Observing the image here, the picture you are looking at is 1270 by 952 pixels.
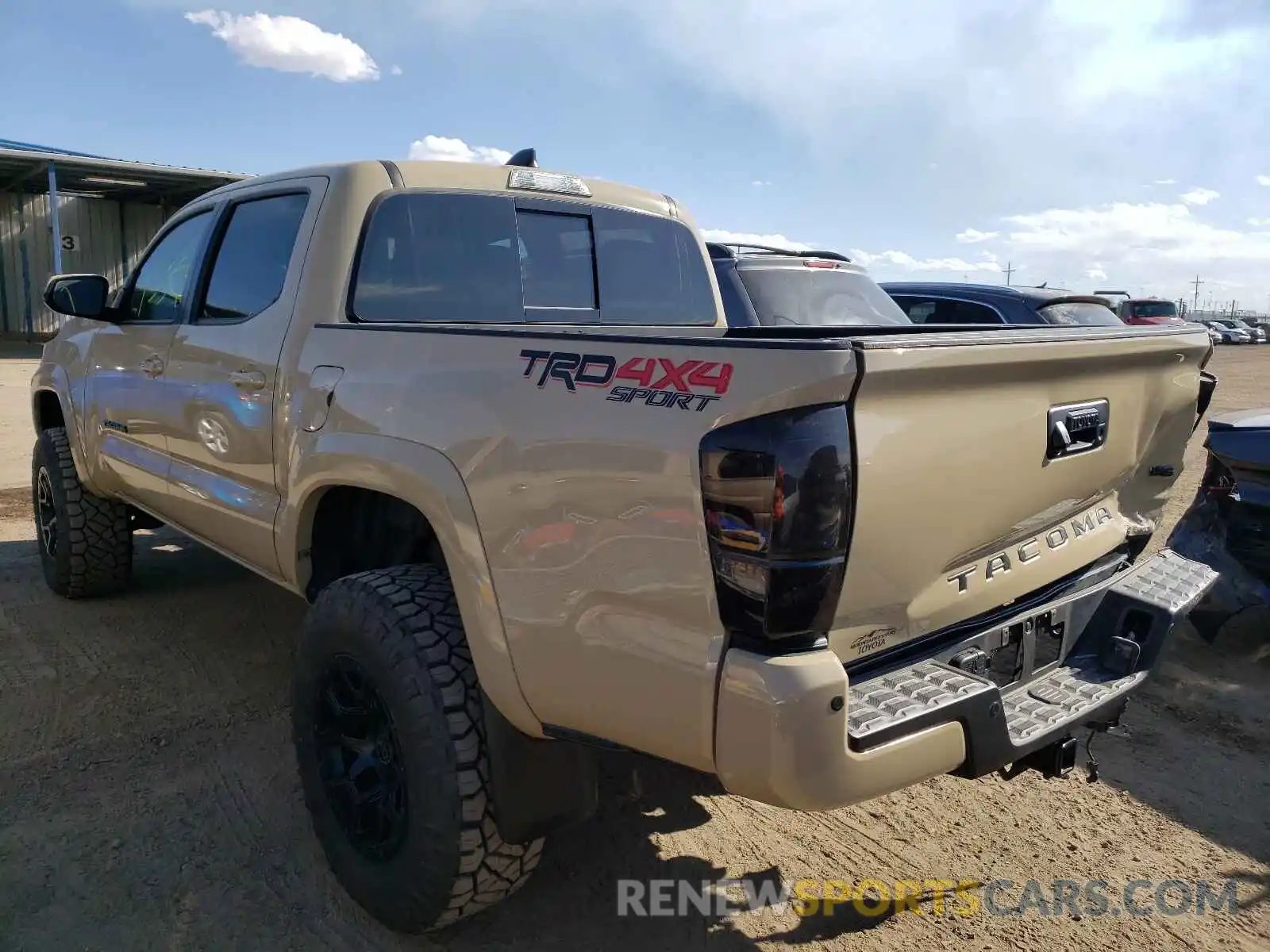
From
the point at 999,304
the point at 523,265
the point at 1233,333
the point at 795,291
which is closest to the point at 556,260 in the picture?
the point at 523,265

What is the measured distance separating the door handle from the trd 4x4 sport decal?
1.36 metres

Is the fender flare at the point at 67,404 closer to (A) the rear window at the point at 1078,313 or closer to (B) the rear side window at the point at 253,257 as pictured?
(B) the rear side window at the point at 253,257

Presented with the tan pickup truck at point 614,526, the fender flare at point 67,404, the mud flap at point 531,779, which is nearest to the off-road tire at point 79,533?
the fender flare at point 67,404

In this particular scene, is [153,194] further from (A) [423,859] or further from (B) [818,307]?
(A) [423,859]

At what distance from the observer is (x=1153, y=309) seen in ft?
78.5

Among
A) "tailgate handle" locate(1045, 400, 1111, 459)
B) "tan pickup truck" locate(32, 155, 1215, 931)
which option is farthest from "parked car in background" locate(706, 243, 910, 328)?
"tailgate handle" locate(1045, 400, 1111, 459)

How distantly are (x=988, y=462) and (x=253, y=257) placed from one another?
2.66 m

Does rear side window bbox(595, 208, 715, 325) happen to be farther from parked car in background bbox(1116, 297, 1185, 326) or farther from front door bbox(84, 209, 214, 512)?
parked car in background bbox(1116, 297, 1185, 326)

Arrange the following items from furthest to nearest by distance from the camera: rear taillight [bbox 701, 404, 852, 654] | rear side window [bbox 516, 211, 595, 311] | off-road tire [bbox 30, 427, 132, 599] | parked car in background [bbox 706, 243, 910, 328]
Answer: parked car in background [bbox 706, 243, 910, 328] < off-road tire [bbox 30, 427, 132, 599] < rear side window [bbox 516, 211, 595, 311] < rear taillight [bbox 701, 404, 852, 654]

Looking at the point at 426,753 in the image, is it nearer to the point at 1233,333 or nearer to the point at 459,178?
the point at 459,178

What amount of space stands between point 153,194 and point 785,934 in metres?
28.4

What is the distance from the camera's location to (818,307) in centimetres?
A: 666

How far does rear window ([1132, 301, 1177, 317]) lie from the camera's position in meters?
23.8

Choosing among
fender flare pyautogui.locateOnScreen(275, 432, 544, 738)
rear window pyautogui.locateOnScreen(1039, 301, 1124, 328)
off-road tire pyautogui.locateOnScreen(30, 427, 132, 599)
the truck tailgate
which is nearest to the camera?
the truck tailgate
